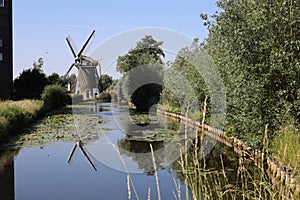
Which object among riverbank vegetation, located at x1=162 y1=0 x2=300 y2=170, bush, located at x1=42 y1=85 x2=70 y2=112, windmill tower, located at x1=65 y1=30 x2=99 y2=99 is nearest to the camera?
riverbank vegetation, located at x1=162 y1=0 x2=300 y2=170

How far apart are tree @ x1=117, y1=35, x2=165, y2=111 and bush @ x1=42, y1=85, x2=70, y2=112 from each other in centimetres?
665

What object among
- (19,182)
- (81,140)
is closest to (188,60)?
(81,140)

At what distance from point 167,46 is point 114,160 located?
10.1m

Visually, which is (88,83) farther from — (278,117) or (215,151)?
(278,117)

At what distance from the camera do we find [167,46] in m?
21.1

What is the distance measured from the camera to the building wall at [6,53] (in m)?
30.3

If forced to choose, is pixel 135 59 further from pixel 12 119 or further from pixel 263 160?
pixel 263 160

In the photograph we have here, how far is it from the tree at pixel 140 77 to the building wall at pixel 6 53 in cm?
953

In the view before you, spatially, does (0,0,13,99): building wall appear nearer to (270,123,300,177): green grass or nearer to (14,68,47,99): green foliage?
(14,68,47,99): green foliage

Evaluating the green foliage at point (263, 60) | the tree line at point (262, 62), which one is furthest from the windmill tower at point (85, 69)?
the green foliage at point (263, 60)

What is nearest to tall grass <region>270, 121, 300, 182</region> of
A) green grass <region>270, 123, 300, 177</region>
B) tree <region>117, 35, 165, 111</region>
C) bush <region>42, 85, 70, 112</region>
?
green grass <region>270, 123, 300, 177</region>

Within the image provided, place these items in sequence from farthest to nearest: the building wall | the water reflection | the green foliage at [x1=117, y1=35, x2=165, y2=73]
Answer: the green foliage at [x1=117, y1=35, x2=165, y2=73] → the building wall → the water reflection

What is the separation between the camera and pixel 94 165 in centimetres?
1162

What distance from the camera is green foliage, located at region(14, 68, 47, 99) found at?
3341 cm
